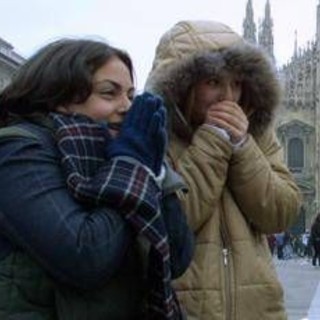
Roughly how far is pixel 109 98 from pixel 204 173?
43cm

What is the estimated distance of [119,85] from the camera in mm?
2115

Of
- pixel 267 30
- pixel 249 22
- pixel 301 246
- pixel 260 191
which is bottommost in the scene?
pixel 301 246

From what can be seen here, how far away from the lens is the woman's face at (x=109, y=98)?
2.06m

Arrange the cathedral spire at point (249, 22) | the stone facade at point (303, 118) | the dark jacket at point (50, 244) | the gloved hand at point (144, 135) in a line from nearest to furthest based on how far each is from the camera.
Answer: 1. the dark jacket at point (50, 244)
2. the gloved hand at point (144, 135)
3. the stone facade at point (303, 118)
4. the cathedral spire at point (249, 22)

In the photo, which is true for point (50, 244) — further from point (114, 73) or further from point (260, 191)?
point (260, 191)

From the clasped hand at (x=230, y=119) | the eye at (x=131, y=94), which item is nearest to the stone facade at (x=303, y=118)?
the clasped hand at (x=230, y=119)

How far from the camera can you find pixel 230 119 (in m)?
2.47

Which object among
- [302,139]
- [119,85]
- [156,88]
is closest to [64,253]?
[119,85]

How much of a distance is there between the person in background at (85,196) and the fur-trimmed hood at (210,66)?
0.43 metres

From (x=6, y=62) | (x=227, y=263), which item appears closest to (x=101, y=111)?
(x=227, y=263)

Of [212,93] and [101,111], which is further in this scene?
[212,93]

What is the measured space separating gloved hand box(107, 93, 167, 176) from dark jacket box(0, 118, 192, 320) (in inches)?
3.3

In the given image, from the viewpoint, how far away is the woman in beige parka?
2412mm

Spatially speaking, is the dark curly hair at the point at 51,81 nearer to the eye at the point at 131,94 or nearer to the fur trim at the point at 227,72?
the eye at the point at 131,94
